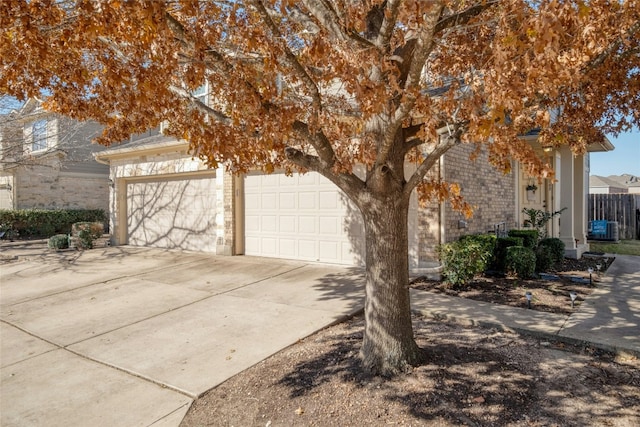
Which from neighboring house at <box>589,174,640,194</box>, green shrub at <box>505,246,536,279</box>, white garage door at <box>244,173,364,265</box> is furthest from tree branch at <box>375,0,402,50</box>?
neighboring house at <box>589,174,640,194</box>

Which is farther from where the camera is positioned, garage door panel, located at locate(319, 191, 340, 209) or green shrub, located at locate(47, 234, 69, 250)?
green shrub, located at locate(47, 234, 69, 250)

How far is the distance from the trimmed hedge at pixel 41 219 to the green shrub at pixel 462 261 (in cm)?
1796

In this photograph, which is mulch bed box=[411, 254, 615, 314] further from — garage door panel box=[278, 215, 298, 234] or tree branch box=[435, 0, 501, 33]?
tree branch box=[435, 0, 501, 33]

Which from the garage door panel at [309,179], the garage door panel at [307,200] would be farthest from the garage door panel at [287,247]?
the garage door panel at [309,179]

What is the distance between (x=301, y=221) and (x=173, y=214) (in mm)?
4951

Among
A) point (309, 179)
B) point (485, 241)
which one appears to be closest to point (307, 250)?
point (309, 179)

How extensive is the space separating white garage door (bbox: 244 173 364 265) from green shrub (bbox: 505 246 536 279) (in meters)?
3.00

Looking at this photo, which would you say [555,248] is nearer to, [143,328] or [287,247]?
[287,247]

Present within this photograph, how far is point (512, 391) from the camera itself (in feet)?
11.2

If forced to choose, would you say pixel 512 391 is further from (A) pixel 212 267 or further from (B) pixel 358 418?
(A) pixel 212 267

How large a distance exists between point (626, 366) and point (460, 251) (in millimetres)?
3343

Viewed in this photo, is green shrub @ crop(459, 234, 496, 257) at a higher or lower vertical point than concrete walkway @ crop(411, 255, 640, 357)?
higher

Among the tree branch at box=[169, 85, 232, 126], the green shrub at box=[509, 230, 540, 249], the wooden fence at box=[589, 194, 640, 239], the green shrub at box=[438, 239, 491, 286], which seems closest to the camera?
the tree branch at box=[169, 85, 232, 126]

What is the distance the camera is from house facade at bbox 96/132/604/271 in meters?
8.49
